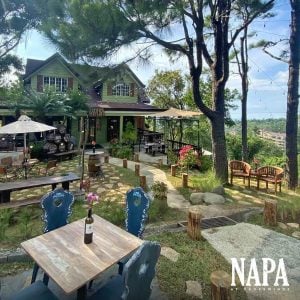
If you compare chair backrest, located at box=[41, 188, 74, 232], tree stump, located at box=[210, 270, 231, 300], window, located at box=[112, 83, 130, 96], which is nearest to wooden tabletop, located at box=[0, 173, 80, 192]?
chair backrest, located at box=[41, 188, 74, 232]

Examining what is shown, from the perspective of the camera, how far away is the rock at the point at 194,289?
11.3ft

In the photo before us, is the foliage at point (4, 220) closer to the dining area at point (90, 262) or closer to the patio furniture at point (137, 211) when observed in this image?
the dining area at point (90, 262)

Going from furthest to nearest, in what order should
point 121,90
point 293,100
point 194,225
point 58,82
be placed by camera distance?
1. point 121,90
2. point 58,82
3. point 293,100
4. point 194,225

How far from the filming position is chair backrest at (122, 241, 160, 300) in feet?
7.45

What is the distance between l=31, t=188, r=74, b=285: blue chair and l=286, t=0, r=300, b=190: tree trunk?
302 inches

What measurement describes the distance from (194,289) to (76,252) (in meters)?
1.59

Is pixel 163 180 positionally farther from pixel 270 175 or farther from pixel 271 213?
pixel 271 213

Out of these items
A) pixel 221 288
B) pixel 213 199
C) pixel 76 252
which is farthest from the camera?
pixel 213 199

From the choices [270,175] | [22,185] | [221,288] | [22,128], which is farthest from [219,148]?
[221,288]

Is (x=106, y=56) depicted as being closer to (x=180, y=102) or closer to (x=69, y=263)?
(x=69, y=263)

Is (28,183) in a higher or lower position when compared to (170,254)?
higher

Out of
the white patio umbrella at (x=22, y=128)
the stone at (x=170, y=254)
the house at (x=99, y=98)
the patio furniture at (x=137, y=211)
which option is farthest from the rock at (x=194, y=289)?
the house at (x=99, y=98)

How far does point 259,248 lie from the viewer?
4.80 meters

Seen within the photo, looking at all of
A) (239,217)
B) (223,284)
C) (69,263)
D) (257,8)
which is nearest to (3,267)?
(69,263)
